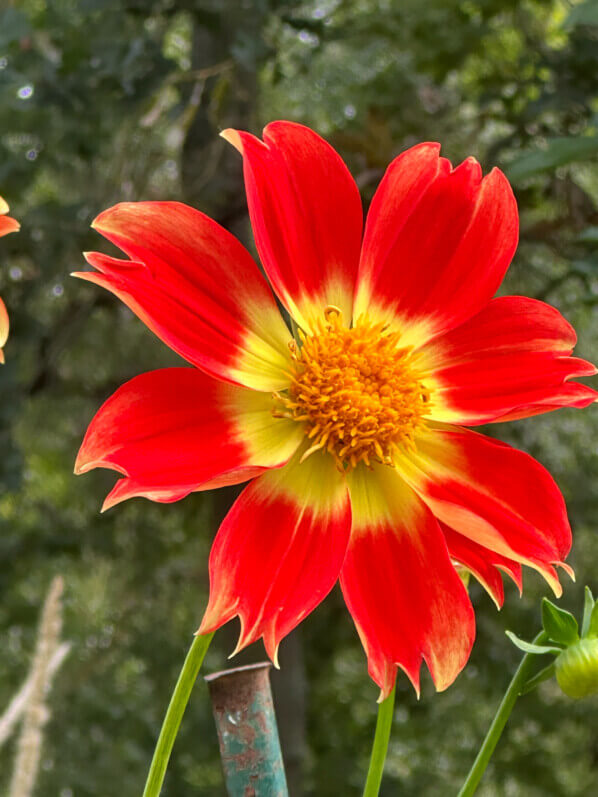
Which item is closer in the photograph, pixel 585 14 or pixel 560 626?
pixel 560 626

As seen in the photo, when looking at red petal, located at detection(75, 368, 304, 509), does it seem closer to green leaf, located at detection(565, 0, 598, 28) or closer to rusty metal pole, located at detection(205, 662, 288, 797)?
rusty metal pole, located at detection(205, 662, 288, 797)

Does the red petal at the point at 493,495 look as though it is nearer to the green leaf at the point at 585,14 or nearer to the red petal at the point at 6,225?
the red petal at the point at 6,225

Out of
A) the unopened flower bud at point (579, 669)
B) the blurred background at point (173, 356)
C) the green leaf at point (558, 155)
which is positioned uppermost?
the unopened flower bud at point (579, 669)

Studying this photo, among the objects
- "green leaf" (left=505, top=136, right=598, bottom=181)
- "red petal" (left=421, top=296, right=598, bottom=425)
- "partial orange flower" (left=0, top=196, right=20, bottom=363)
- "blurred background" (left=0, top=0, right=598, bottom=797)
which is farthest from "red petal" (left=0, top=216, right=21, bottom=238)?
"blurred background" (left=0, top=0, right=598, bottom=797)

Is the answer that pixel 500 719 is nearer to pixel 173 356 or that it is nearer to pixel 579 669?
pixel 579 669

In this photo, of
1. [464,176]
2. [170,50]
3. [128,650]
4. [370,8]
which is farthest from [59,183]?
[464,176]

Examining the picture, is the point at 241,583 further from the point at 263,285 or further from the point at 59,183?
the point at 59,183

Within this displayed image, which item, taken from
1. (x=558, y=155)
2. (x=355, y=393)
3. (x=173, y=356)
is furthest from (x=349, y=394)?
(x=173, y=356)

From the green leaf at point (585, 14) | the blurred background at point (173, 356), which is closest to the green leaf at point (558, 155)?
the green leaf at point (585, 14)
